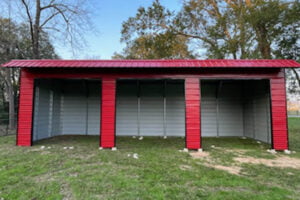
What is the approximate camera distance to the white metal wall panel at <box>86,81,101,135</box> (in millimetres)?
7672

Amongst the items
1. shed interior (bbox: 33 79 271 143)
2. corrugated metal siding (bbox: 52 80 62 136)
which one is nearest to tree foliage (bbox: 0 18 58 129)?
corrugated metal siding (bbox: 52 80 62 136)

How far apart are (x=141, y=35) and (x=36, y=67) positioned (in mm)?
7752

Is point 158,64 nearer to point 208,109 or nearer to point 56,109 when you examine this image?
point 208,109

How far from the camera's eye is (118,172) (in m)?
3.11

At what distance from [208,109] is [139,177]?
550 centimetres

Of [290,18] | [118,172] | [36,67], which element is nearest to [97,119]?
[36,67]

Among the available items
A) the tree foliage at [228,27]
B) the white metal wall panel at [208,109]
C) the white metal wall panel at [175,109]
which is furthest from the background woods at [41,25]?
the white metal wall panel at [208,109]

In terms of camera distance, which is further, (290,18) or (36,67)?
(290,18)

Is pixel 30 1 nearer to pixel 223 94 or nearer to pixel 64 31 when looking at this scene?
pixel 64 31

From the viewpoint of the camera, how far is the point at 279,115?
16.0 ft

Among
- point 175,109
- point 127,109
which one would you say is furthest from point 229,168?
point 127,109

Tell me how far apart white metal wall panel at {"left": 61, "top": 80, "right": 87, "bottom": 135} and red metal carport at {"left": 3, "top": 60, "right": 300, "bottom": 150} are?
8.13 ft

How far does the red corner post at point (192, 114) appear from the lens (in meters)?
4.93

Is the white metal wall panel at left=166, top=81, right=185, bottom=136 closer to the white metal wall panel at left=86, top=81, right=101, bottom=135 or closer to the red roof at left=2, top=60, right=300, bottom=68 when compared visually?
the red roof at left=2, top=60, right=300, bottom=68
